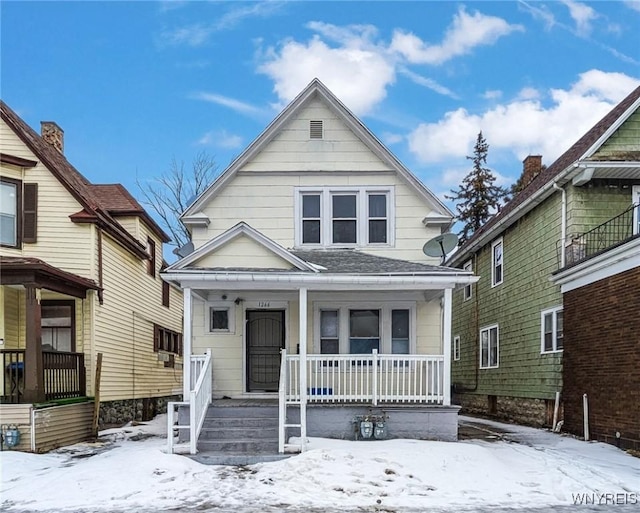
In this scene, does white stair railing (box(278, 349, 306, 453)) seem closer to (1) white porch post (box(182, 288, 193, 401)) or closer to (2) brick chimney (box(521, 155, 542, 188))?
(1) white porch post (box(182, 288, 193, 401))

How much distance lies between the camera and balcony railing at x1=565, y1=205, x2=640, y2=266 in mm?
13867

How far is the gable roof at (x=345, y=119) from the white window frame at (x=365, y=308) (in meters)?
2.27

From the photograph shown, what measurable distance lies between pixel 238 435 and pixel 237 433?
0.05 meters

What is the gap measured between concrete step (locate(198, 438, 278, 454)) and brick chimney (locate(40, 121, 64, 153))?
11.8 meters

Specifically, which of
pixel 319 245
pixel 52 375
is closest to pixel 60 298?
pixel 52 375

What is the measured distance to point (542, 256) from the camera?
15.7 meters

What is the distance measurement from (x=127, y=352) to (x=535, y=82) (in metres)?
21.2

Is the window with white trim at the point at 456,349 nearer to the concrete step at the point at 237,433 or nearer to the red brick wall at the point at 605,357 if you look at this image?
the red brick wall at the point at 605,357

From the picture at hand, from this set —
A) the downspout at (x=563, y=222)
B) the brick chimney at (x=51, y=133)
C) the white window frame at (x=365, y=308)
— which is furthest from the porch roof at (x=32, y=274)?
the downspout at (x=563, y=222)

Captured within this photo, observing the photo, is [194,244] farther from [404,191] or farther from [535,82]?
[535,82]

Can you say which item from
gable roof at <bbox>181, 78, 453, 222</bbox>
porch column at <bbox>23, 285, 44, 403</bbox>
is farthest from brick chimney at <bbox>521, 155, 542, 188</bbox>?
porch column at <bbox>23, 285, 44, 403</bbox>

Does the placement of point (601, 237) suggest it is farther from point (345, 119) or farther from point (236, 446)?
point (236, 446)

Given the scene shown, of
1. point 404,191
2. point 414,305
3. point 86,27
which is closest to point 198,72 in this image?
point 86,27

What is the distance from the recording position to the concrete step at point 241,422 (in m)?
11.4
